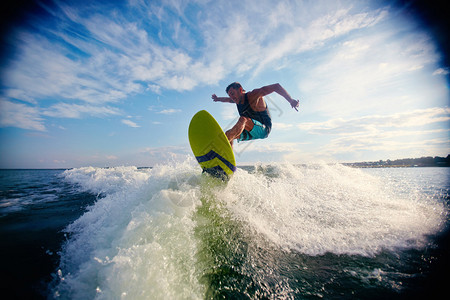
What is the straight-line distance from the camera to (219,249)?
2309 millimetres

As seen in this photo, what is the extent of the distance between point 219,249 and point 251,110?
11.7 feet

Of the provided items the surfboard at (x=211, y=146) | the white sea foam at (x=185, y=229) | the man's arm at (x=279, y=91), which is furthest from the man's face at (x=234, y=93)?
the white sea foam at (x=185, y=229)

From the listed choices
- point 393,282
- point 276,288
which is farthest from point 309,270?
point 393,282

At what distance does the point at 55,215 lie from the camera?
4.04 metres

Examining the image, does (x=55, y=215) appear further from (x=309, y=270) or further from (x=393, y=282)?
(x=393, y=282)

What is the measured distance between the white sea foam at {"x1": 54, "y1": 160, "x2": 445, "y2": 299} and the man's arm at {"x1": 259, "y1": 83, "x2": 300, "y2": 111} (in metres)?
2.14

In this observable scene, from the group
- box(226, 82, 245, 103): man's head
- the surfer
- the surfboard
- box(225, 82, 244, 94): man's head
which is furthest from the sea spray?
box(225, 82, 244, 94): man's head

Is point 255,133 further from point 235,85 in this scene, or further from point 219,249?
point 219,249

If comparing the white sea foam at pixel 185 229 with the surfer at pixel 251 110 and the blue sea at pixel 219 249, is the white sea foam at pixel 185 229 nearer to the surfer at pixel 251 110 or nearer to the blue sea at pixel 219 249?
the blue sea at pixel 219 249

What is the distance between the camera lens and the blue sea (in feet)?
5.27

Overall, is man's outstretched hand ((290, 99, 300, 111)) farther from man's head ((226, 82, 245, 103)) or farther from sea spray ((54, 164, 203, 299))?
sea spray ((54, 164, 203, 299))

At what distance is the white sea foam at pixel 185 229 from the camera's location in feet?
5.09

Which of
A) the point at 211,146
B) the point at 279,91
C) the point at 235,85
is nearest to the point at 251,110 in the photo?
the point at 235,85

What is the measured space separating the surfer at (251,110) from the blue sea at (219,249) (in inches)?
59.7
